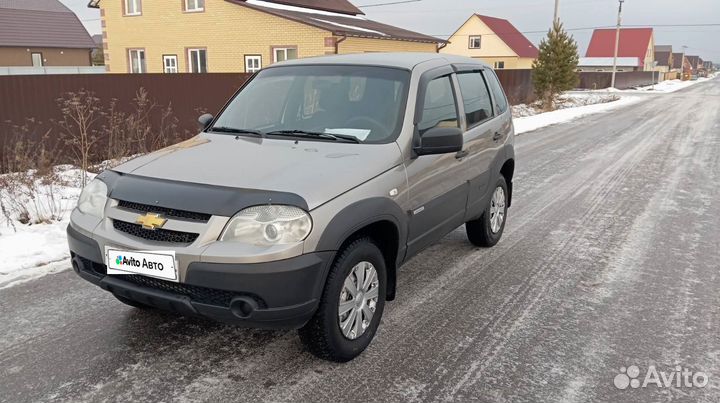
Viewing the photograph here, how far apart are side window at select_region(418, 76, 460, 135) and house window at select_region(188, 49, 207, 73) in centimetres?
2300

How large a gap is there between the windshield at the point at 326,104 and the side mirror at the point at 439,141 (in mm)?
202

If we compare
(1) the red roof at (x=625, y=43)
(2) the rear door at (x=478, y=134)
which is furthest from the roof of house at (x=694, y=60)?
(2) the rear door at (x=478, y=134)

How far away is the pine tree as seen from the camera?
2698 centimetres

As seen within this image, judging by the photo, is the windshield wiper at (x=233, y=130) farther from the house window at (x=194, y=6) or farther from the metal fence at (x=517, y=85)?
the metal fence at (x=517, y=85)

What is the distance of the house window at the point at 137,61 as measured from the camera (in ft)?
89.6

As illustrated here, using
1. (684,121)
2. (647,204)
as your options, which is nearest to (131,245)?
(647,204)

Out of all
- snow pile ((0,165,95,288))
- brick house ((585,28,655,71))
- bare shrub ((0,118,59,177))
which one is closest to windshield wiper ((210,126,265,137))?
snow pile ((0,165,95,288))

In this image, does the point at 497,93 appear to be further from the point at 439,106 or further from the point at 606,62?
the point at 606,62

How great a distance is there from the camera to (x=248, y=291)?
2852mm

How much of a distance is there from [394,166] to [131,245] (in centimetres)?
161

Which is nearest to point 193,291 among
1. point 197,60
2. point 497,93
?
point 497,93

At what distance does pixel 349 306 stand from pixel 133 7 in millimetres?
27664

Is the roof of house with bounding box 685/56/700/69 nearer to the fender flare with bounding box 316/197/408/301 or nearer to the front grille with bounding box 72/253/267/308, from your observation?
the fender flare with bounding box 316/197/408/301

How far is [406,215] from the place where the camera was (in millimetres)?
3719
